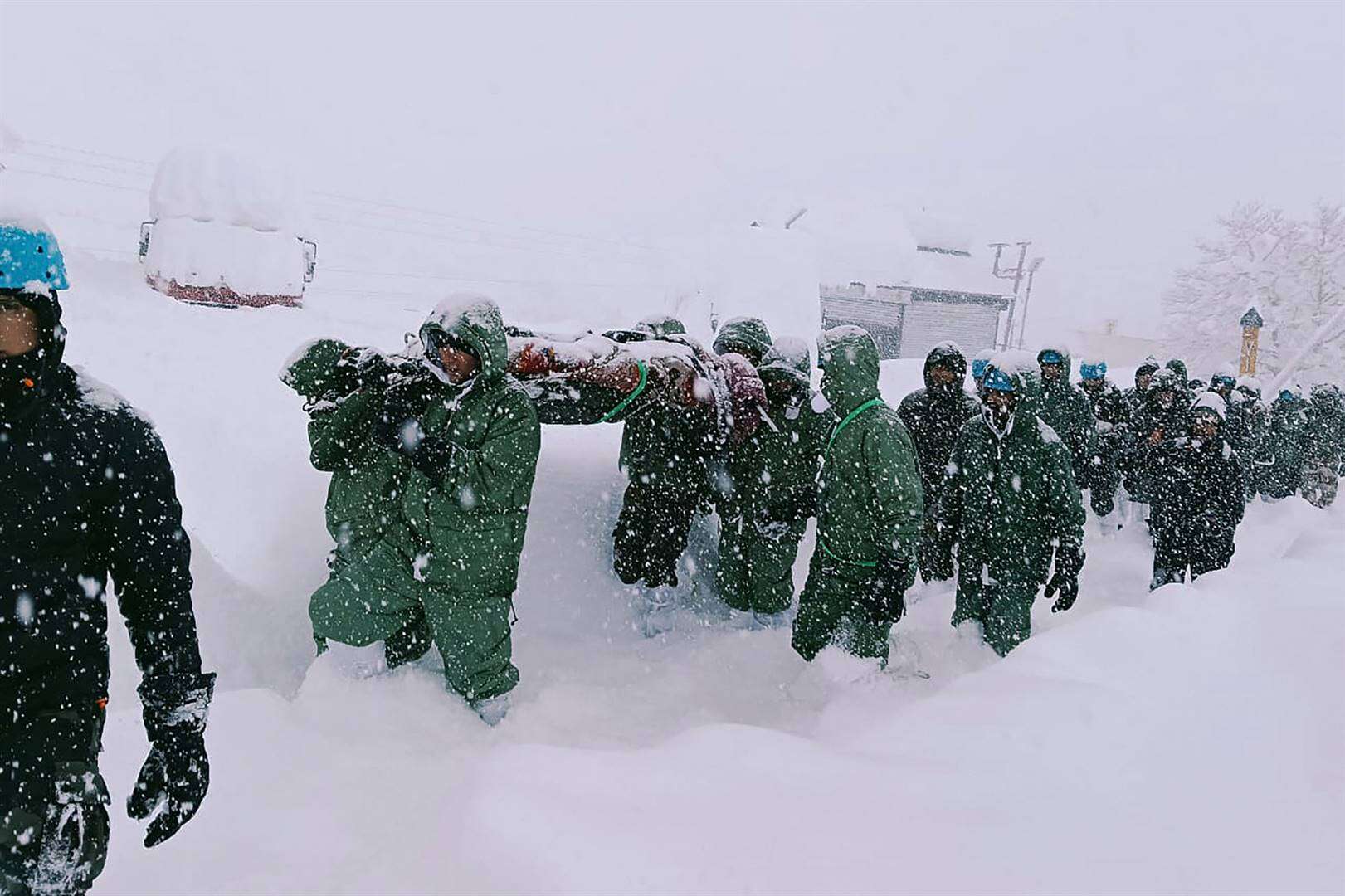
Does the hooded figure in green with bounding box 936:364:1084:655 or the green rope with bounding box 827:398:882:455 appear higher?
the green rope with bounding box 827:398:882:455

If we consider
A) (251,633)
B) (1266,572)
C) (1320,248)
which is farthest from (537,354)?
(1320,248)

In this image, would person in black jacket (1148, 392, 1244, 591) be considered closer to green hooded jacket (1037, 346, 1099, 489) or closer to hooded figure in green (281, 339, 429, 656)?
green hooded jacket (1037, 346, 1099, 489)

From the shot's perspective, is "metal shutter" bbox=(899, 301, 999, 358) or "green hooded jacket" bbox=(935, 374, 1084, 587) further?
"metal shutter" bbox=(899, 301, 999, 358)

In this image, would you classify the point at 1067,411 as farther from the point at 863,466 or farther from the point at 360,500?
the point at 360,500

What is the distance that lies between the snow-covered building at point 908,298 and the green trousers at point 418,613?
68.2 feet

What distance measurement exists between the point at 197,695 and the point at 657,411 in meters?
3.32

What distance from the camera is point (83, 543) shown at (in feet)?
5.98

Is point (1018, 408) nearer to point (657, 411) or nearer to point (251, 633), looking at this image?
point (657, 411)

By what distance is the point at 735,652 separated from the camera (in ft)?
15.9

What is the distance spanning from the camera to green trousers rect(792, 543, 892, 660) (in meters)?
4.07

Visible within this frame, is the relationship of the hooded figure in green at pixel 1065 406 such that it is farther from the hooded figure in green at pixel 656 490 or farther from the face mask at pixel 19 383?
the face mask at pixel 19 383

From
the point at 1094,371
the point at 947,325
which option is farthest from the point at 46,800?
the point at 947,325

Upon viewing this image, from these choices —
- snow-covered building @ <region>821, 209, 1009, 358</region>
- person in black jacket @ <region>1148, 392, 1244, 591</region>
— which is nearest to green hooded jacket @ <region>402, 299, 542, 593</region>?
person in black jacket @ <region>1148, 392, 1244, 591</region>

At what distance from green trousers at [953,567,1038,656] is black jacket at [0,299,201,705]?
4121 mm
